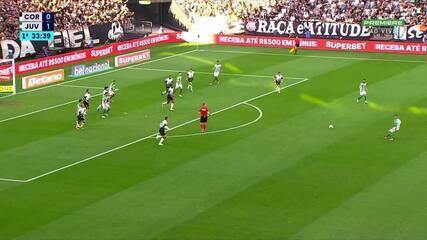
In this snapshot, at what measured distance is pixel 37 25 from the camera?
60188 millimetres

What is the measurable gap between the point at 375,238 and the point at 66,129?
906 inches

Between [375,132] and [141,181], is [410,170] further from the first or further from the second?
[141,181]

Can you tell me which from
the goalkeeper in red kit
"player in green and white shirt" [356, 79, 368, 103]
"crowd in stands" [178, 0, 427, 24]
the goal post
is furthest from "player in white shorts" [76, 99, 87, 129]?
"crowd in stands" [178, 0, 427, 24]

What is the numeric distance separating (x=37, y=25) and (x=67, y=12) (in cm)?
2423

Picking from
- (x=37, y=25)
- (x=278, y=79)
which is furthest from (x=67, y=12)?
(x=278, y=79)

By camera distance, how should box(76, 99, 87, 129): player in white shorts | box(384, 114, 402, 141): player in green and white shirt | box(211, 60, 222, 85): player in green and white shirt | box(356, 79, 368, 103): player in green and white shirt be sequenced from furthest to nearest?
1. box(211, 60, 222, 85): player in green and white shirt
2. box(356, 79, 368, 103): player in green and white shirt
3. box(76, 99, 87, 129): player in white shorts
4. box(384, 114, 402, 141): player in green and white shirt

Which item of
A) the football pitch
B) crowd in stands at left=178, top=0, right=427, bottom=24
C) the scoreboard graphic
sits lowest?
the football pitch

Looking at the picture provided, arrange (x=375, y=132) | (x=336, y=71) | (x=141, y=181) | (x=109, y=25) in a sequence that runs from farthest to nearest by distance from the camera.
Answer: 1. (x=109, y=25)
2. (x=336, y=71)
3. (x=375, y=132)
4. (x=141, y=181)

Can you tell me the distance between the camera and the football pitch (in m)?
33.6

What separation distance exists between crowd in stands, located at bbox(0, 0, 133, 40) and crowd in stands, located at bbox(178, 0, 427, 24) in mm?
9726

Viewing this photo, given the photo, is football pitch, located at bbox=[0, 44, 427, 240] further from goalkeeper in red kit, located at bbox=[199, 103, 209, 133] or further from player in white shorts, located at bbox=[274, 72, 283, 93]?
player in white shorts, located at bbox=[274, 72, 283, 93]

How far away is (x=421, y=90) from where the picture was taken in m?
61.8

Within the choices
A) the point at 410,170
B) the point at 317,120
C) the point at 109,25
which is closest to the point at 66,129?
the point at 317,120

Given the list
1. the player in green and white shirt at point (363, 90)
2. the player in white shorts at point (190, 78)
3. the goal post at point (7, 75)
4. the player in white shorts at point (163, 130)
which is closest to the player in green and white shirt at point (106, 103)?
the player in white shorts at point (163, 130)
